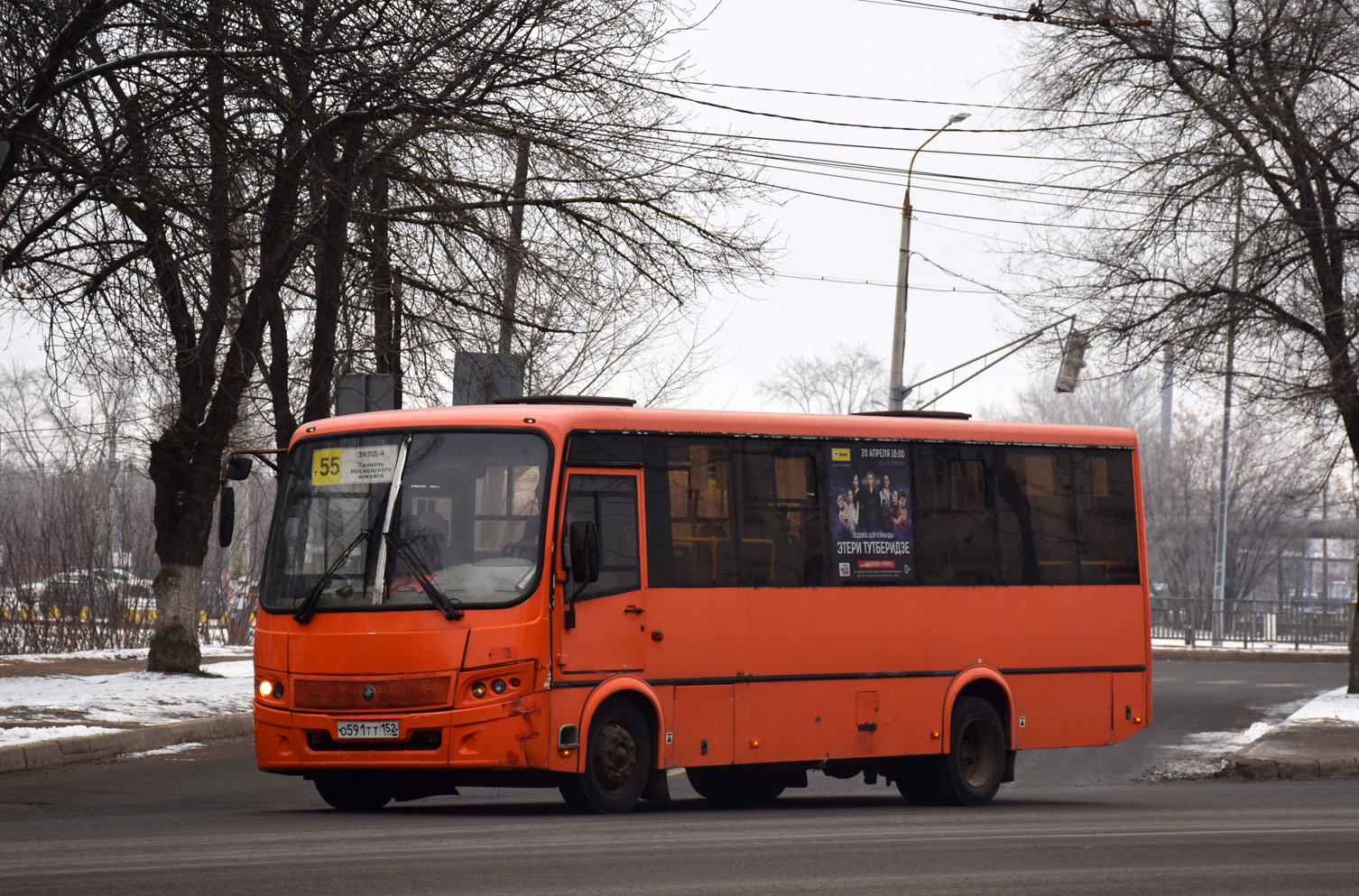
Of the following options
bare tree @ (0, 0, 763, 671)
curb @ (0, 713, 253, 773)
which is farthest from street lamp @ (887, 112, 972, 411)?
curb @ (0, 713, 253, 773)

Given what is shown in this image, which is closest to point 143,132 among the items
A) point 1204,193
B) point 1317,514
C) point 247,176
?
point 247,176

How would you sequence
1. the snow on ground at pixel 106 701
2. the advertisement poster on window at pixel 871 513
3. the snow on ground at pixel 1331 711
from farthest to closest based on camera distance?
the snow on ground at pixel 1331 711, the snow on ground at pixel 106 701, the advertisement poster on window at pixel 871 513

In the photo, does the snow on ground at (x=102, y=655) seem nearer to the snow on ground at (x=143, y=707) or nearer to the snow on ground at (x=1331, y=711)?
the snow on ground at (x=143, y=707)

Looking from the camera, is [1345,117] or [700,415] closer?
[700,415]

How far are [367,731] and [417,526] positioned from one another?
1361 millimetres

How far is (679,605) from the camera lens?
38.4 ft

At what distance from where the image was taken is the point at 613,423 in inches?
458

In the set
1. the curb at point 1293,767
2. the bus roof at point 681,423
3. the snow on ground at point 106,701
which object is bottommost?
the curb at point 1293,767

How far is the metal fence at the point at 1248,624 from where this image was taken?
152 feet

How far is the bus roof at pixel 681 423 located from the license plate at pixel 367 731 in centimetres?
204

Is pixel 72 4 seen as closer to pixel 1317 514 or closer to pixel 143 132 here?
pixel 143 132

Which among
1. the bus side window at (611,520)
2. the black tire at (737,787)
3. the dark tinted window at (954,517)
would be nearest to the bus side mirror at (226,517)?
the bus side window at (611,520)

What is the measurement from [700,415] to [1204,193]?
13153 millimetres

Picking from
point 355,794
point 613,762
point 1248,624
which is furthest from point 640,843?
point 1248,624
